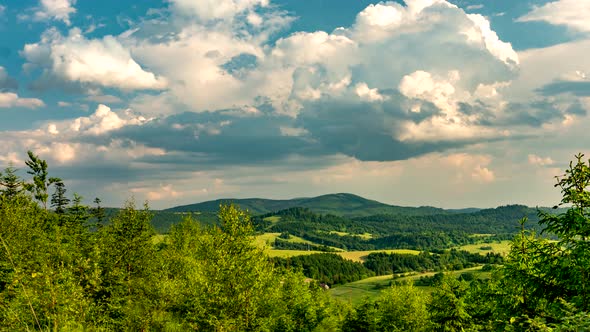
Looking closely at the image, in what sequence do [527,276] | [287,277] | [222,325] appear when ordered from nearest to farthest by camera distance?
1. [527,276]
2. [222,325]
3. [287,277]

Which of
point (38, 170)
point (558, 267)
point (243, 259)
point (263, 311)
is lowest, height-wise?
point (263, 311)

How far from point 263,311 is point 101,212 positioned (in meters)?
93.6

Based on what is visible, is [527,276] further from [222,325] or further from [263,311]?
[263,311]

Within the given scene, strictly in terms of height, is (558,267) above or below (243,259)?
above

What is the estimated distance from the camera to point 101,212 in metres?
127

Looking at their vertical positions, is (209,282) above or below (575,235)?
below

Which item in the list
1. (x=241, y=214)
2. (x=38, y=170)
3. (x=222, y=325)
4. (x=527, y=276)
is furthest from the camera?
(x=38, y=170)

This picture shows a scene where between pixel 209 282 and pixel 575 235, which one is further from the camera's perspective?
pixel 209 282

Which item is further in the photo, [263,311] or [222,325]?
[263,311]

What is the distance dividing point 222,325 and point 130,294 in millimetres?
15578

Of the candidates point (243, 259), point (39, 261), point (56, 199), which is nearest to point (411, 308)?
point (243, 259)

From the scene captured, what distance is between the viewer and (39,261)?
149 feet

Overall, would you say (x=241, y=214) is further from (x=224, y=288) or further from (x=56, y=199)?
(x=56, y=199)

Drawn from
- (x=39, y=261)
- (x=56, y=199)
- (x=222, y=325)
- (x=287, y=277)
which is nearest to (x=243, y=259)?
(x=222, y=325)
